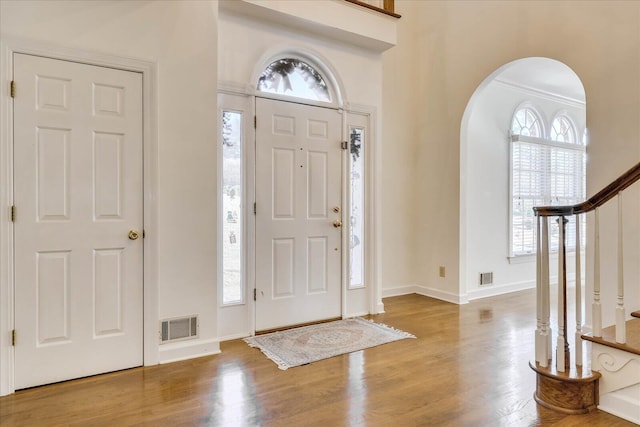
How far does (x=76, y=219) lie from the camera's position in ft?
8.36

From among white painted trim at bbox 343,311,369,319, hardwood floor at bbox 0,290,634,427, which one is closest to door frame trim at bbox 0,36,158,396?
hardwood floor at bbox 0,290,634,427

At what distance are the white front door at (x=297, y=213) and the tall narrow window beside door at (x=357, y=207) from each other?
7.5 inches

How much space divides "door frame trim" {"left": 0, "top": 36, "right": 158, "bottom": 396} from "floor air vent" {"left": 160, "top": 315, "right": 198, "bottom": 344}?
65mm

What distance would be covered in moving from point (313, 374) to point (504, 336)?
1816 mm

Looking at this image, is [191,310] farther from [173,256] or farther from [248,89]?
[248,89]

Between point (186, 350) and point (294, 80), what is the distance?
8.25 feet

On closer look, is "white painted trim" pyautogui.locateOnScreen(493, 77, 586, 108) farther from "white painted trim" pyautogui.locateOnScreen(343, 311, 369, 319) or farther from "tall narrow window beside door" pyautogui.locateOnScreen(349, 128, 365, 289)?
"white painted trim" pyautogui.locateOnScreen(343, 311, 369, 319)

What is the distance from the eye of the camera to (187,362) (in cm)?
283

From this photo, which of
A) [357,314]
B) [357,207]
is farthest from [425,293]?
[357,207]

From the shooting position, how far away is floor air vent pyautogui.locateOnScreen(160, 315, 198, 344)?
283 cm

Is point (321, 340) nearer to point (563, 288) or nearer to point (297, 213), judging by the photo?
point (297, 213)

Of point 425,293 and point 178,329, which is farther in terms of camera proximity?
point 425,293

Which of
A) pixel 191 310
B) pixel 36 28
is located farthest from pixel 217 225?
pixel 36 28

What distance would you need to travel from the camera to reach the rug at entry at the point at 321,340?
9.66 ft
